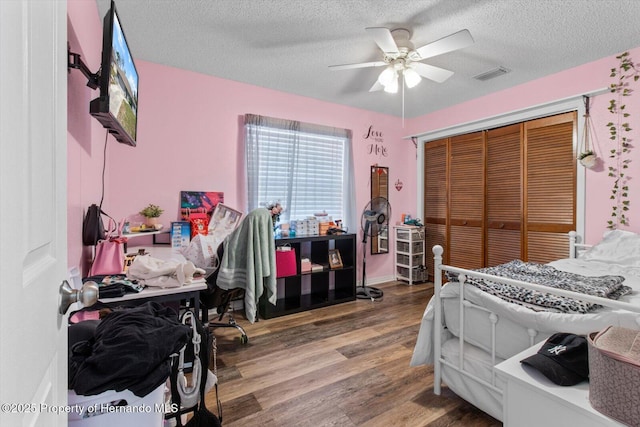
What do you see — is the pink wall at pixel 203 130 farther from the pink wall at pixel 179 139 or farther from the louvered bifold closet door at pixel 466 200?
the louvered bifold closet door at pixel 466 200

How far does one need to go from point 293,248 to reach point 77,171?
7.13 feet

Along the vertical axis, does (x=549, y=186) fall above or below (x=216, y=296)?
above

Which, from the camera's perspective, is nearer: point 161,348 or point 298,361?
point 161,348

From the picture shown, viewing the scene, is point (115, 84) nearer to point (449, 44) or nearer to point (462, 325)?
point (449, 44)

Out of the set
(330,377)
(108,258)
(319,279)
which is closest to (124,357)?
(108,258)

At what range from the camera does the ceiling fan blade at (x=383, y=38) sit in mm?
1957

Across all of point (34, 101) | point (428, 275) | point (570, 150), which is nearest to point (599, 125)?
point (570, 150)

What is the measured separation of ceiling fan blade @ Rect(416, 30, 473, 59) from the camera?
1931mm

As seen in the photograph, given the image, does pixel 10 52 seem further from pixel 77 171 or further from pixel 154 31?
pixel 154 31

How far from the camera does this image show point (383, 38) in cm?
207

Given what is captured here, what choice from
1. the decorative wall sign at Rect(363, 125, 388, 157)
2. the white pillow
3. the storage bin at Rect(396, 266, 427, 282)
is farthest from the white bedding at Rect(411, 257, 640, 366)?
the decorative wall sign at Rect(363, 125, 388, 157)

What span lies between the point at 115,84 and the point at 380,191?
3.47 metres

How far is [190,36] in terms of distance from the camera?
7.96 feet

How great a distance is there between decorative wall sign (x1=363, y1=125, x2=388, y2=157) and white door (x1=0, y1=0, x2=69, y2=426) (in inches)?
153
